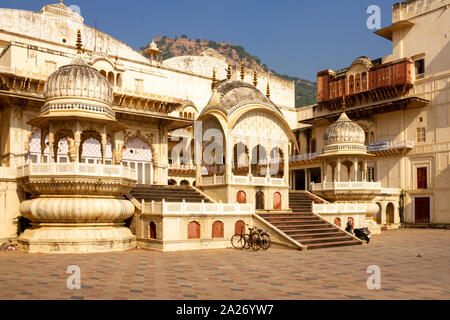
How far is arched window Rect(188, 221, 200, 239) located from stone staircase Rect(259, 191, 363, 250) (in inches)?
162

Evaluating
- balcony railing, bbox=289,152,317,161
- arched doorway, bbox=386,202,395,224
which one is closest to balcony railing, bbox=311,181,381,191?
arched doorway, bbox=386,202,395,224

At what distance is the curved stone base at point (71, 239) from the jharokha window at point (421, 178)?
100.0 ft

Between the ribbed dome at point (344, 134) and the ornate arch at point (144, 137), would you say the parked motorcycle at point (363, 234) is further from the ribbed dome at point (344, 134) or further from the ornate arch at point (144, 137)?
the ornate arch at point (144, 137)

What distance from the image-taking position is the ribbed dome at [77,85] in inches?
833

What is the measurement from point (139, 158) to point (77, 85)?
35.7 feet

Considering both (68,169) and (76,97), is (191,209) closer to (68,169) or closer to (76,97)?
(68,169)

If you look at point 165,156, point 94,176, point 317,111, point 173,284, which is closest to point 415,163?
point 317,111

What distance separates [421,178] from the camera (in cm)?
4147

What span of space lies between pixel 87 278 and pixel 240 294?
15.2 feet

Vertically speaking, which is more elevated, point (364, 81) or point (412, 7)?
point (412, 7)

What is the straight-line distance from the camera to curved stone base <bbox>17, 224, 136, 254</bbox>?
1947 cm

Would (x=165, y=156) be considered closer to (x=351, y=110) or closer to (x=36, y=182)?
Answer: (x=36, y=182)

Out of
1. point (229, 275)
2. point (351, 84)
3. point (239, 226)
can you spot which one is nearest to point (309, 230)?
point (239, 226)
